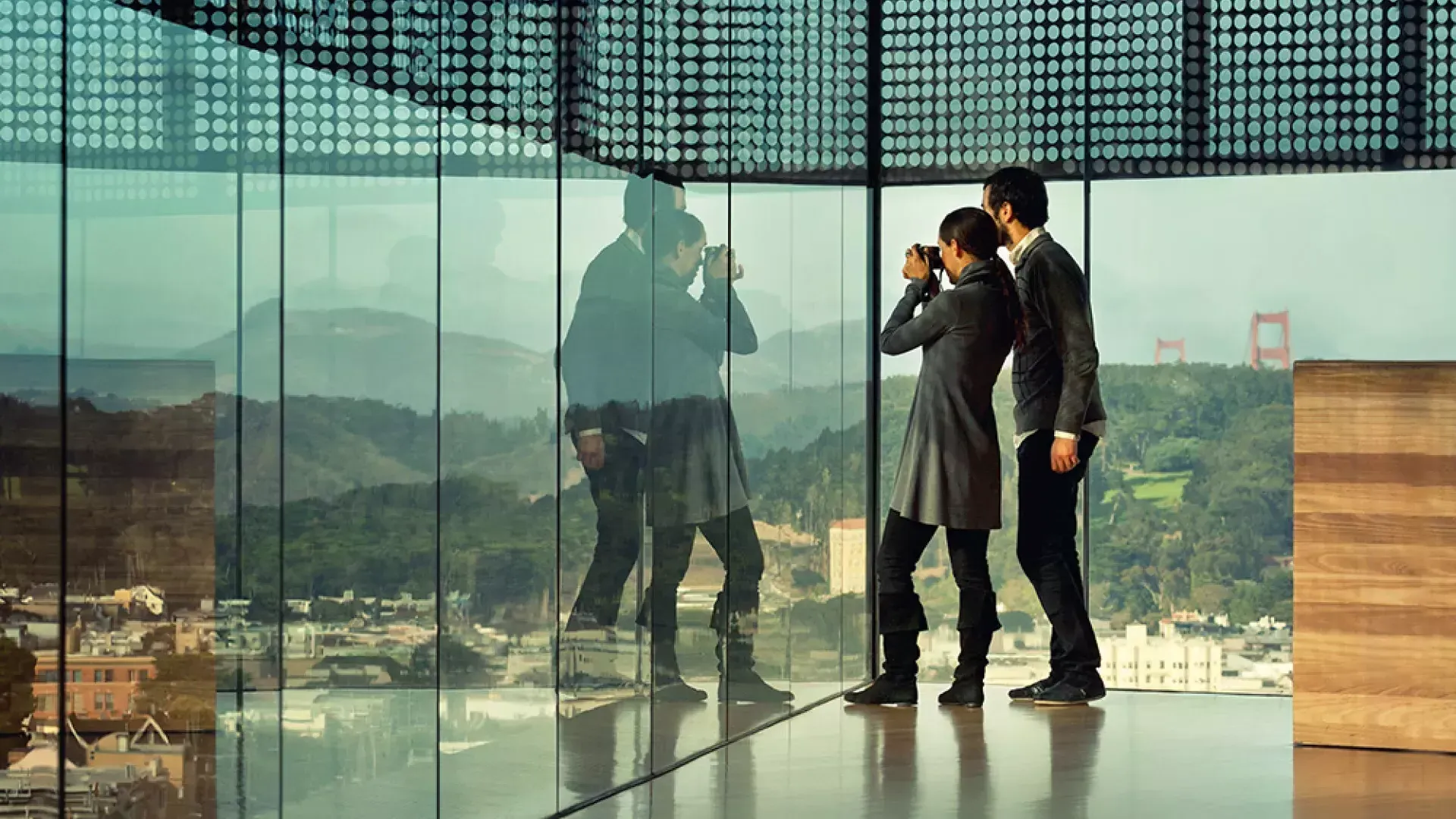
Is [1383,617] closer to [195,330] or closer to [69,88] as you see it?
[195,330]

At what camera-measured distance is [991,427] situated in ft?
17.4

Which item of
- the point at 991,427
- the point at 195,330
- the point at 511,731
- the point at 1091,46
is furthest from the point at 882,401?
the point at 195,330

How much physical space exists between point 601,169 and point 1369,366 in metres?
2.15

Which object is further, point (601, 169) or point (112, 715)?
point (601, 169)

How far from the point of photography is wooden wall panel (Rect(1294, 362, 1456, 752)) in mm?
4520

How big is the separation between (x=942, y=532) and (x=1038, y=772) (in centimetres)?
200

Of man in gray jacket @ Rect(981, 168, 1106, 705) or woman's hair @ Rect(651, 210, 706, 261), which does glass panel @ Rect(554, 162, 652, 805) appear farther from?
man in gray jacket @ Rect(981, 168, 1106, 705)

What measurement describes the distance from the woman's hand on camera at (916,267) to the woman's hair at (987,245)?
8.3 inches

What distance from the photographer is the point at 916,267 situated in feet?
18.4

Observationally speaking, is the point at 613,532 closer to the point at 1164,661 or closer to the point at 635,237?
the point at 635,237

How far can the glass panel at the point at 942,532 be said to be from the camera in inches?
241

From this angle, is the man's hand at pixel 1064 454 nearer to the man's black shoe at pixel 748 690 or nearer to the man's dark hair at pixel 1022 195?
the man's dark hair at pixel 1022 195

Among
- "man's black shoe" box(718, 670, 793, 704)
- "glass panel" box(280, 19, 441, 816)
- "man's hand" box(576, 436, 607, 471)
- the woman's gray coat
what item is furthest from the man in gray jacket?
"glass panel" box(280, 19, 441, 816)

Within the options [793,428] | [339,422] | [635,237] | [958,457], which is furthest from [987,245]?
[339,422]
